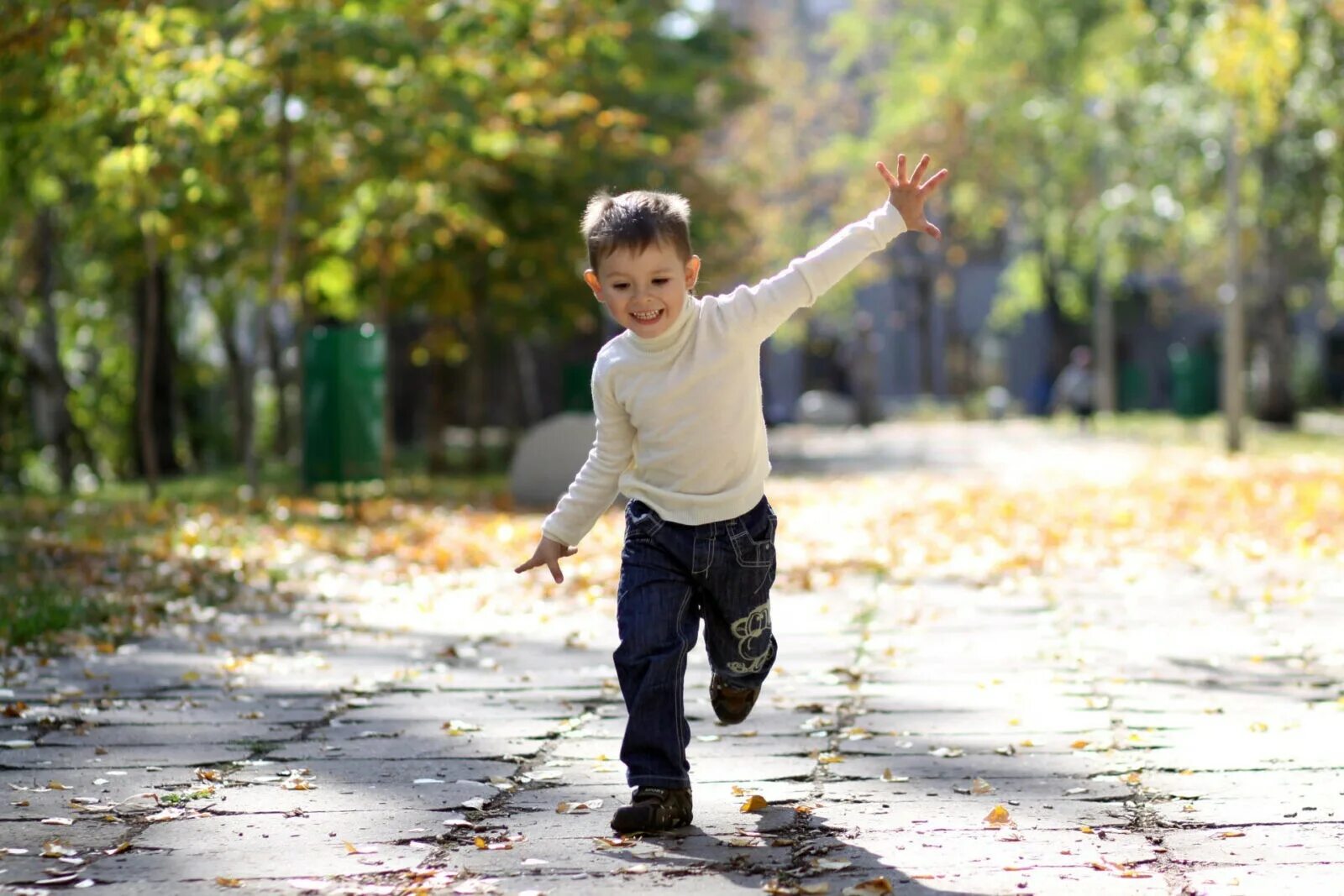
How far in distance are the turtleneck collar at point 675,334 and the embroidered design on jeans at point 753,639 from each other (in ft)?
2.38

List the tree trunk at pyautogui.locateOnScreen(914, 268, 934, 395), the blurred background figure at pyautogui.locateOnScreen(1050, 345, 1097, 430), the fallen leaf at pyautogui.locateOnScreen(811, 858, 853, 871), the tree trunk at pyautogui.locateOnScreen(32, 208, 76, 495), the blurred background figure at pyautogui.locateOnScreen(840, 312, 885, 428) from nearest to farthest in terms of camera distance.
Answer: the fallen leaf at pyautogui.locateOnScreen(811, 858, 853, 871), the tree trunk at pyautogui.locateOnScreen(32, 208, 76, 495), the blurred background figure at pyautogui.locateOnScreen(1050, 345, 1097, 430), the blurred background figure at pyautogui.locateOnScreen(840, 312, 885, 428), the tree trunk at pyautogui.locateOnScreen(914, 268, 934, 395)

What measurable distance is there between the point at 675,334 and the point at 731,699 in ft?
3.35

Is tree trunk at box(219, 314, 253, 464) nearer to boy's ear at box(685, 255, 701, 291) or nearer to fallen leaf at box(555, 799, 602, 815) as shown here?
fallen leaf at box(555, 799, 602, 815)

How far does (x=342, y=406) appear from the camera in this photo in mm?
17984

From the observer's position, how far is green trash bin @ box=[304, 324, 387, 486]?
705 inches

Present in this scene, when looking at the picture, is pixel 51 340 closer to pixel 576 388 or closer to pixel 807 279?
pixel 576 388

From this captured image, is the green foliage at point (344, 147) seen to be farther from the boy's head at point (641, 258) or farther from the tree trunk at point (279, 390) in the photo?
the boy's head at point (641, 258)

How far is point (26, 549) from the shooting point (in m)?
12.9

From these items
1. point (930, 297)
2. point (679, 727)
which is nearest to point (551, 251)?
point (679, 727)

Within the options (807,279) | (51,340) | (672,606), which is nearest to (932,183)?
(807,279)

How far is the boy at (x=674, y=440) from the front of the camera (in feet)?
16.5

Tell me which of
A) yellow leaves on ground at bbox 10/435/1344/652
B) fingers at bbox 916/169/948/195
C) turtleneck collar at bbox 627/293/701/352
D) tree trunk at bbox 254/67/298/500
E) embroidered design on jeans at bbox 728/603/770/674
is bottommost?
yellow leaves on ground at bbox 10/435/1344/652

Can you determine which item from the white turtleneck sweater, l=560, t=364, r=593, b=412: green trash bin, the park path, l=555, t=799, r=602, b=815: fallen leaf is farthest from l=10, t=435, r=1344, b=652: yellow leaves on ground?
l=560, t=364, r=593, b=412: green trash bin

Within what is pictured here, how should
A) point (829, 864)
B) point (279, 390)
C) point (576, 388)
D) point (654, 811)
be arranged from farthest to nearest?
point (279, 390), point (576, 388), point (654, 811), point (829, 864)
